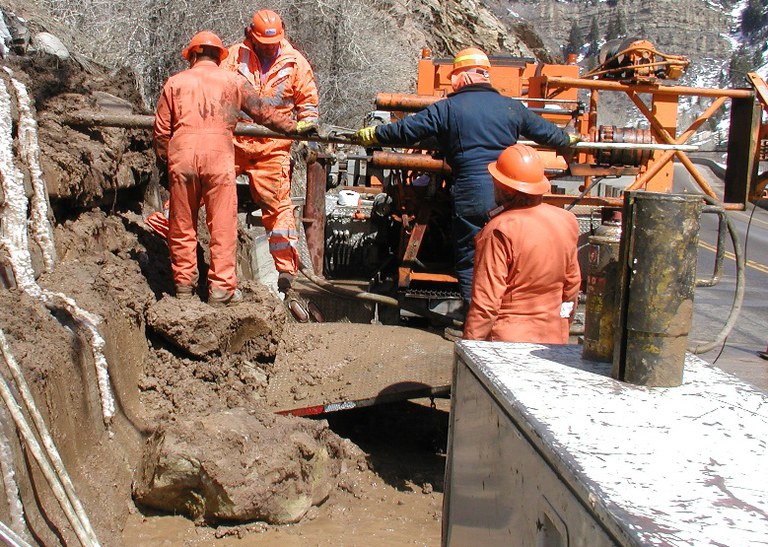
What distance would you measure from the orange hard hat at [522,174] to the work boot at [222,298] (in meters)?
1.94

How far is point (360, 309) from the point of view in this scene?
260 inches

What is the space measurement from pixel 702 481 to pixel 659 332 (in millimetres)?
641

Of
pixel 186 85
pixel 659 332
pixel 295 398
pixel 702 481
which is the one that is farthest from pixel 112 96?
pixel 702 481

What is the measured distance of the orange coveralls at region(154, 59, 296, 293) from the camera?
4848 millimetres

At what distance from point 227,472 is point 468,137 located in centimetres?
251

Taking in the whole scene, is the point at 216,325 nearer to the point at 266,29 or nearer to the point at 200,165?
the point at 200,165

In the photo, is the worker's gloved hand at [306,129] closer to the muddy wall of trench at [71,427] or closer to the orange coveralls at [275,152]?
the orange coveralls at [275,152]

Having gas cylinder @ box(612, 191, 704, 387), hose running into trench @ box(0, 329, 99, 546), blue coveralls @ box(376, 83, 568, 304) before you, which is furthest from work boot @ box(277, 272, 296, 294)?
gas cylinder @ box(612, 191, 704, 387)

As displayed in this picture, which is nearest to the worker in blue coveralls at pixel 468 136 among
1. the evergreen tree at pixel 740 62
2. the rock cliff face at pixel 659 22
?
the evergreen tree at pixel 740 62

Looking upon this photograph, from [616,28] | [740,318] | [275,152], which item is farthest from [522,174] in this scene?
[616,28]

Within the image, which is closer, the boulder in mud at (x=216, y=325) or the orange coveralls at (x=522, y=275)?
the orange coveralls at (x=522, y=275)

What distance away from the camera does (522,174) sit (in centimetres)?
377

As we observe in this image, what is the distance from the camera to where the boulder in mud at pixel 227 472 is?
12.4 ft

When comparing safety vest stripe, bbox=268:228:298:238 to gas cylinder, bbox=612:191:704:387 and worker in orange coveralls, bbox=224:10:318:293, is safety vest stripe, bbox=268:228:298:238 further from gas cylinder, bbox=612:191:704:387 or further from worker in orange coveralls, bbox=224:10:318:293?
gas cylinder, bbox=612:191:704:387
